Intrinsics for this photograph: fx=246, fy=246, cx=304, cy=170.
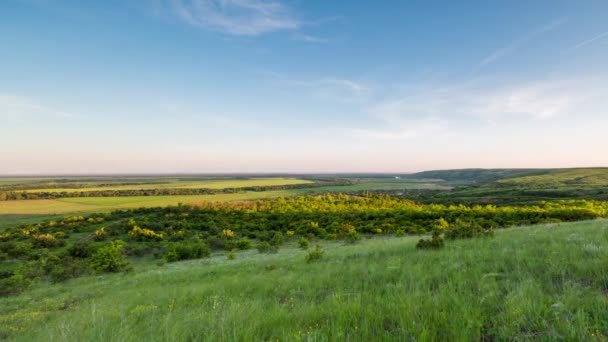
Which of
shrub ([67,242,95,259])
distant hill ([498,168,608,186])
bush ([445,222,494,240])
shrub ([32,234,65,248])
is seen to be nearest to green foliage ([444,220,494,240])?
bush ([445,222,494,240])

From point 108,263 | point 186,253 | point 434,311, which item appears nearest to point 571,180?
point 186,253

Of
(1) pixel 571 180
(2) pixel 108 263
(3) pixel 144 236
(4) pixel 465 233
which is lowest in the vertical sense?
(3) pixel 144 236

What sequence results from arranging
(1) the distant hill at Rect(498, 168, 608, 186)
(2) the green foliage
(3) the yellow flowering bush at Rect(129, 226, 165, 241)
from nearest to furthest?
(2) the green foliage
(3) the yellow flowering bush at Rect(129, 226, 165, 241)
(1) the distant hill at Rect(498, 168, 608, 186)

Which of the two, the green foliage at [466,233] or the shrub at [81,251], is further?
the shrub at [81,251]

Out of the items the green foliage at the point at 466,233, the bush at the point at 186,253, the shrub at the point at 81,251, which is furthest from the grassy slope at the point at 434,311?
the shrub at the point at 81,251

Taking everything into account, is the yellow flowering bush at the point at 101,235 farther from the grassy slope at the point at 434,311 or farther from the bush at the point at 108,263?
the grassy slope at the point at 434,311

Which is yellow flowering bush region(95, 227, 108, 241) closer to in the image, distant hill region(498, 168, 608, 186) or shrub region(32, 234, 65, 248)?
shrub region(32, 234, 65, 248)

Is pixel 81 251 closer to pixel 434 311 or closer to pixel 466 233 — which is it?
pixel 466 233

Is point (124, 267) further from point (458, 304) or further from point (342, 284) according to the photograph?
point (458, 304)

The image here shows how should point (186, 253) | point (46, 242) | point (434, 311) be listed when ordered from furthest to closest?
point (46, 242)
point (186, 253)
point (434, 311)

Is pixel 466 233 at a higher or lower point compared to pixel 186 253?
higher

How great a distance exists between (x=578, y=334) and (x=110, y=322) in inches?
249

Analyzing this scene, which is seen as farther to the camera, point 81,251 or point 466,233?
point 81,251

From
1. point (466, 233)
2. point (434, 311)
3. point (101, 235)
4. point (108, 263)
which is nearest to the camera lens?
point (434, 311)
